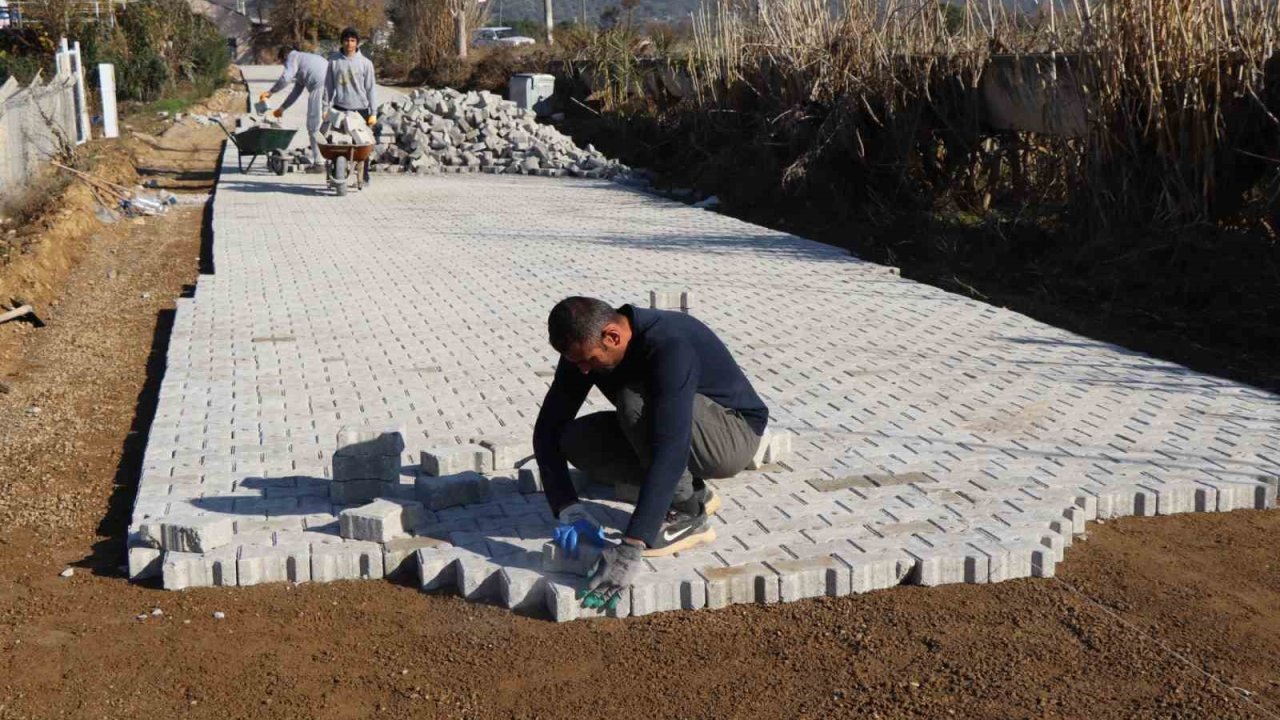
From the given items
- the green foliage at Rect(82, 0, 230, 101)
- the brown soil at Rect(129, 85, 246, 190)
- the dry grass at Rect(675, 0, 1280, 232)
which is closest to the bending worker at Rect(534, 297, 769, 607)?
→ the dry grass at Rect(675, 0, 1280, 232)

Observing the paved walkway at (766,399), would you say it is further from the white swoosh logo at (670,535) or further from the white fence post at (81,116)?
the white fence post at (81,116)

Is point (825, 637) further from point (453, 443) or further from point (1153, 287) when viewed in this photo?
point (1153, 287)

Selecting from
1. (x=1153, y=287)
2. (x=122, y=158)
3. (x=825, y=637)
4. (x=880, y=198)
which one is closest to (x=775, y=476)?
(x=825, y=637)

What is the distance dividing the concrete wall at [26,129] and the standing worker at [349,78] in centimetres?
339

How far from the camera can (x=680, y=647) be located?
13.5ft

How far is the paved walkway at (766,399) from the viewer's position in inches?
182

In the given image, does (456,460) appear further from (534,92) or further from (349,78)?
(534,92)

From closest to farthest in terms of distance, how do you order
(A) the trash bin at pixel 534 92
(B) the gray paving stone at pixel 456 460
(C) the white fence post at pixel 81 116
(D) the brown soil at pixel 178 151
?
(B) the gray paving stone at pixel 456 460 → (D) the brown soil at pixel 178 151 → (C) the white fence post at pixel 81 116 → (A) the trash bin at pixel 534 92

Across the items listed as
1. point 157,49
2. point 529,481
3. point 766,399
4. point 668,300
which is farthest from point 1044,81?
point 157,49

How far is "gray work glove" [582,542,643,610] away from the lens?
418 centimetres

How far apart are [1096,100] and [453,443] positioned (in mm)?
6582

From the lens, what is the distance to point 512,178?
62.3 feet

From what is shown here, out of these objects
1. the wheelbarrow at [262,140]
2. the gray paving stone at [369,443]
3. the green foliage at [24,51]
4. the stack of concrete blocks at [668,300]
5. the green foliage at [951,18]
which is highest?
the green foliage at [24,51]

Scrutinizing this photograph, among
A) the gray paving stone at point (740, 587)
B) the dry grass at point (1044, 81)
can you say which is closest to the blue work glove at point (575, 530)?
the gray paving stone at point (740, 587)
